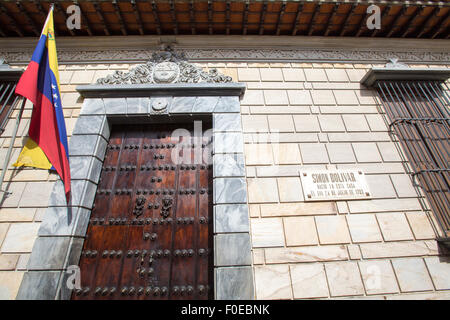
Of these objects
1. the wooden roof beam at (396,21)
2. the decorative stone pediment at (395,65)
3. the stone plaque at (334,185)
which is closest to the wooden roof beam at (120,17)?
the stone plaque at (334,185)

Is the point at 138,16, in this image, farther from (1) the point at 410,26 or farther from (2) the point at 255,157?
(1) the point at 410,26

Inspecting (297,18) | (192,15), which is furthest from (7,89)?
(297,18)

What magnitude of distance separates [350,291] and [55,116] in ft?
13.7

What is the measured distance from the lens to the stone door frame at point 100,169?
2.20 metres

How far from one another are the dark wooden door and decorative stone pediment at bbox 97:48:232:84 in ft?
2.62

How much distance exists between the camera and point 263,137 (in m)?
3.00

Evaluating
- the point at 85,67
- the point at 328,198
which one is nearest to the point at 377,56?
the point at 328,198

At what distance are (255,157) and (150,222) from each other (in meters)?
1.67

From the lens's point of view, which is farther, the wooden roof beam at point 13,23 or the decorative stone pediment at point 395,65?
the decorative stone pediment at point 395,65

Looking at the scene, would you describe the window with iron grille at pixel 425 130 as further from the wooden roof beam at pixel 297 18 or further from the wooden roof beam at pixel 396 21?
the wooden roof beam at pixel 297 18

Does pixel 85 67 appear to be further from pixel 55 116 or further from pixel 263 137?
pixel 263 137

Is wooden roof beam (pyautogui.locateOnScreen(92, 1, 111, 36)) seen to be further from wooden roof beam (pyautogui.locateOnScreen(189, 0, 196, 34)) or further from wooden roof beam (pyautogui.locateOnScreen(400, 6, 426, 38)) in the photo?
wooden roof beam (pyautogui.locateOnScreen(400, 6, 426, 38))

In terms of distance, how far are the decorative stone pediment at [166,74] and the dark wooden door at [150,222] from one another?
0.80 metres

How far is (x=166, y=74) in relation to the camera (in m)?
3.38
